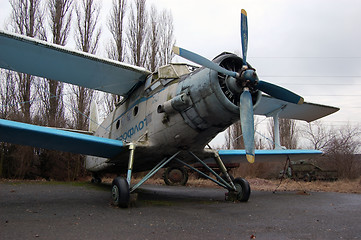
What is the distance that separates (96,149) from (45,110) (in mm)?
12105

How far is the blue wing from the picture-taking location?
18.8ft

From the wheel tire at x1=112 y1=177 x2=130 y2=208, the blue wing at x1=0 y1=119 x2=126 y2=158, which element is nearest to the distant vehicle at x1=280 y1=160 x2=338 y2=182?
the blue wing at x1=0 y1=119 x2=126 y2=158

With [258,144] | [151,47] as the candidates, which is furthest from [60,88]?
[258,144]

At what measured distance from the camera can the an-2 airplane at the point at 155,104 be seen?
17.5 ft

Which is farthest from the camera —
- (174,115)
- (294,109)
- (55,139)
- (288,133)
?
(288,133)

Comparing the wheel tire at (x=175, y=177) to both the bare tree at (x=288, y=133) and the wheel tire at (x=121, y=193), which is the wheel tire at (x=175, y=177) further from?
the bare tree at (x=288, y=133)

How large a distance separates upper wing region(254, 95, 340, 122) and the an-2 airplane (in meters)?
0.81

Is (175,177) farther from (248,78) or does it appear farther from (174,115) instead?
(248,78)

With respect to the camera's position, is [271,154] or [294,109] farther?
[294,109]

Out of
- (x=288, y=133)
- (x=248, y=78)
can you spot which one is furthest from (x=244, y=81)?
(x=288, y=133)

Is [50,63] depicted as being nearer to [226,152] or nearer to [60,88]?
[226,152]

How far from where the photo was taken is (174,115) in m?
6.04

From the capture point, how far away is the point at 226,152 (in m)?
8.77

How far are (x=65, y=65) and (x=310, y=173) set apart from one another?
16.9 metres
